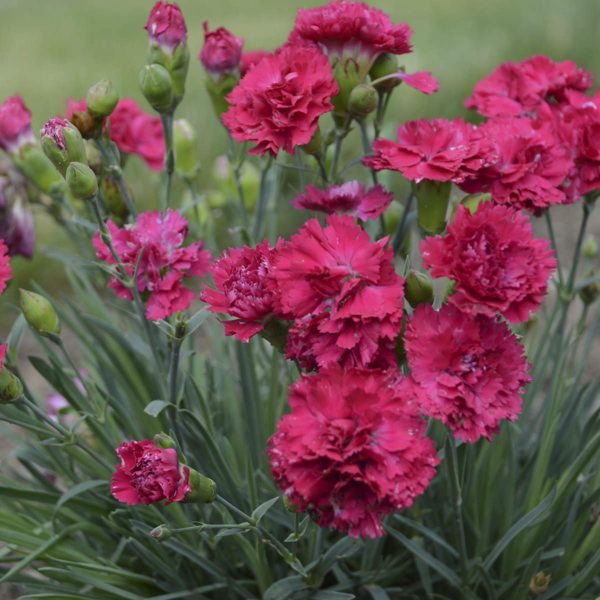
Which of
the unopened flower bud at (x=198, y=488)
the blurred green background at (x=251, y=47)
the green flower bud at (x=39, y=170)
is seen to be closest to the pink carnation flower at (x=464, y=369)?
the unopened flower bud at (x=198, y=488)

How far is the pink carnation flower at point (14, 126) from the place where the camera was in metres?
1.06

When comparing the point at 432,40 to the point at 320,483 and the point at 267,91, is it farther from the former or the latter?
the point at 320,483

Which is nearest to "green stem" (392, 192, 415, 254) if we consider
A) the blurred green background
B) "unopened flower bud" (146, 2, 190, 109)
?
"unopened flower bud" (146, 2, 190, 109)

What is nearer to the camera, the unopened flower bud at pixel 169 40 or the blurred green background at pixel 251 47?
the unopened flower bud at pixel 169 40

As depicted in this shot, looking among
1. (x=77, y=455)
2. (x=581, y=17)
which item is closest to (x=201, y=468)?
(x=77, y=455)

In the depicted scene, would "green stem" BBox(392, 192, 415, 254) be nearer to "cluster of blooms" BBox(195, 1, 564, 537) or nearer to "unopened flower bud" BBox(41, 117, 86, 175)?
"cluster of blooms" BBox(195, 1, 564, 537)

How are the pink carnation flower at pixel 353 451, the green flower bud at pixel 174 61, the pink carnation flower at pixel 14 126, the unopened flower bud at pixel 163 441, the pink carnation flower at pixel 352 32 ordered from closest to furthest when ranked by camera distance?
the pink carnation flower at pixel 353 451 → the unopened flower bud at pixel 163 441 → the pink carnation flower at pixel 352 32 → the green flower bud at pixel 174 61 → the pink carnation flower at pixel 14 126

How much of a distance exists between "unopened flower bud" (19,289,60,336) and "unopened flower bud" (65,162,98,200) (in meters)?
0.14

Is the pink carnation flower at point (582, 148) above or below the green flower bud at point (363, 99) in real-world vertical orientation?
below

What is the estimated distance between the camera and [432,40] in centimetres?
363

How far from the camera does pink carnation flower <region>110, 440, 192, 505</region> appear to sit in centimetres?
67

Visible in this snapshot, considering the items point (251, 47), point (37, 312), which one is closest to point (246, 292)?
point (37, 312)

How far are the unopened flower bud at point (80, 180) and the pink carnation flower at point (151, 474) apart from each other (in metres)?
0.25

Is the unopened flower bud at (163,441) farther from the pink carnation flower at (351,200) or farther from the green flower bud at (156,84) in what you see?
the green flower bud at (156,84)
